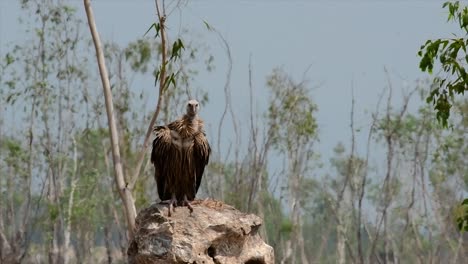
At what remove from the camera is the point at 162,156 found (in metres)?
8.13

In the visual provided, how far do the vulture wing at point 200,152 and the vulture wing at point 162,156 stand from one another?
25 cm

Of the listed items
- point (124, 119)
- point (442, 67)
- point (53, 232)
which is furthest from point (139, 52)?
point (442, 67)

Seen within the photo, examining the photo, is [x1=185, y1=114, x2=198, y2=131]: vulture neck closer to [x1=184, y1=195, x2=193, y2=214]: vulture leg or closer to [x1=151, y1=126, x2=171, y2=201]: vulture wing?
[x1=151, y1=126, x2=171, y2=201]: vulture wing

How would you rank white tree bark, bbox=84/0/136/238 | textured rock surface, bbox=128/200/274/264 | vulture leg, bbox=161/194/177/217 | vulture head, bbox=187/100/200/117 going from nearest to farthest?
textured rock surface, bbox=128/200/274/264, vulture leg, bbox=161/194/177/217, vulture head, bbox=187/100/200/117, white tree bark, bbox=84/0/136/238

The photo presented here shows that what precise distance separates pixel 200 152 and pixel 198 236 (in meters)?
0.85

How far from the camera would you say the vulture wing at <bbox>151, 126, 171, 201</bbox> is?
805cm

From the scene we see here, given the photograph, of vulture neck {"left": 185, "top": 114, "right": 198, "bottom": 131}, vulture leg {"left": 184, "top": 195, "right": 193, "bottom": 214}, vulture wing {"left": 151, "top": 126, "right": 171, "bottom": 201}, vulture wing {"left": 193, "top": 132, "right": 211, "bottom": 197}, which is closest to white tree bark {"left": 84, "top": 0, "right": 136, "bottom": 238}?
vulture wing {"left": 151, "top": 126, "right": 171, "bottom": 201}

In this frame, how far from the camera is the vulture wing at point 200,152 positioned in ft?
26.6

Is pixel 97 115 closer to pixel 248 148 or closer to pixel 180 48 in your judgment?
pixel 248 148

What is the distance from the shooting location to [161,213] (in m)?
7.75


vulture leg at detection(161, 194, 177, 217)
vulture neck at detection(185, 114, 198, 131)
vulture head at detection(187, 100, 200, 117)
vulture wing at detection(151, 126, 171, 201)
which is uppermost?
vulture head at detection(187, 100, 200, 117)

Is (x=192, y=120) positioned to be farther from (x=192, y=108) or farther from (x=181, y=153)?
(x=181, y=153)

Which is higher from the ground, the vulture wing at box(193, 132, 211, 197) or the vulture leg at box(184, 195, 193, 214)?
the vulture wing at box(193, 132, 211, 197)

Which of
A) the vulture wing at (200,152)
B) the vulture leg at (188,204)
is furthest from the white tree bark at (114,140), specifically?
the vulture leg at (188,204)
